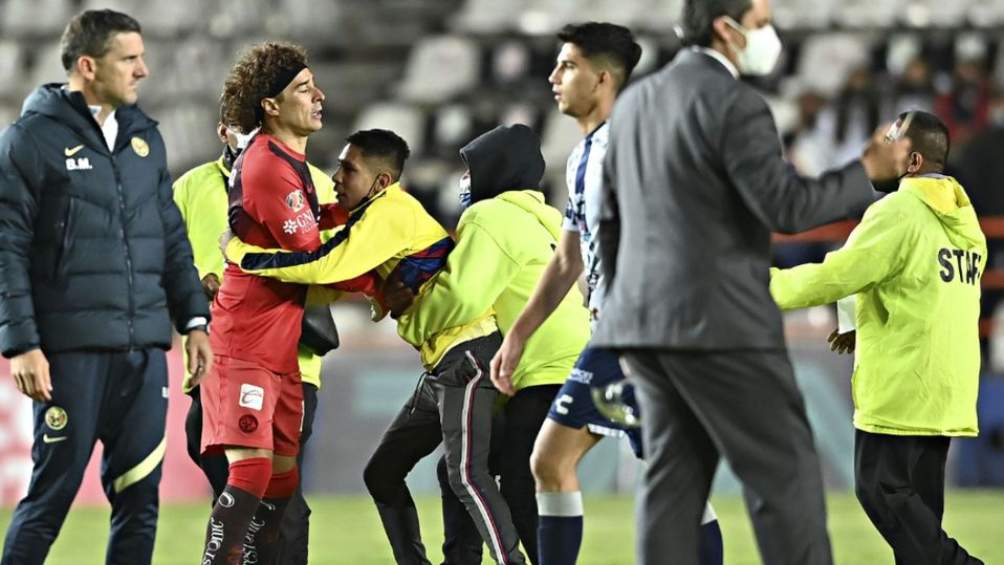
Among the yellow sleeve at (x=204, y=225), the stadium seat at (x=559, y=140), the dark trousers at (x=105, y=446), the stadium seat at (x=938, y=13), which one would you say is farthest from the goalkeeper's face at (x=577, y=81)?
the stadium seat at (x=938, y=13)

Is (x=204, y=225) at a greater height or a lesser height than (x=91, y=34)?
lesser

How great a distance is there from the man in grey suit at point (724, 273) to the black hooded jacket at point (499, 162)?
222 centimetres

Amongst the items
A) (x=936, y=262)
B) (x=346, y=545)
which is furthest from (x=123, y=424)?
(x=346, y=545)

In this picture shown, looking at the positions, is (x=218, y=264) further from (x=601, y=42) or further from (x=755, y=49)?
(x=755, y=49)

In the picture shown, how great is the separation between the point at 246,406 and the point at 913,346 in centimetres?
239

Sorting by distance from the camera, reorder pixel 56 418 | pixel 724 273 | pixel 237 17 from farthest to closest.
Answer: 1. pixel 237 17
2. pixel 56 418
3. pixel 724 273

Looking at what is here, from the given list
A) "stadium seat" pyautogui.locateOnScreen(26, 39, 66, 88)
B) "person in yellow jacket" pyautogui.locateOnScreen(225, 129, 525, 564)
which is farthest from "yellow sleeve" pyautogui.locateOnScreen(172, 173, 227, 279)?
"stadium seat" pyautogui.locateOnScreen(26, 39, 66, 88)

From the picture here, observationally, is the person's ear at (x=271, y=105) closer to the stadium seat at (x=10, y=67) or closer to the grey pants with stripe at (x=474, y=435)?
the grey pants with stripe at (x=474, y=435)

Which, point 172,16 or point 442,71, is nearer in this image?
point 442,71

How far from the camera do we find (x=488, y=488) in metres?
6.77

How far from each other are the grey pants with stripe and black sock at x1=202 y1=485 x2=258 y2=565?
31.2 inches

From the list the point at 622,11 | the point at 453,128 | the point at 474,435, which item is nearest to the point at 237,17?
the point at 453,128

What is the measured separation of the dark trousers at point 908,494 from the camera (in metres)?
6.56

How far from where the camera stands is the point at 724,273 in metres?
4.82
